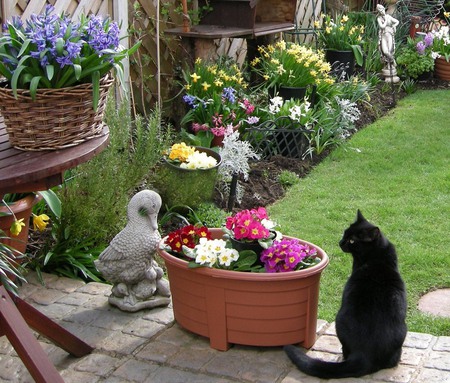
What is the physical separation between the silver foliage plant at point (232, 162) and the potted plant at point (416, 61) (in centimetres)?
431

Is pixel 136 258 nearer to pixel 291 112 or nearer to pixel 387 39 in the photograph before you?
pixel 291 112

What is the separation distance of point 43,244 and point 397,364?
7.36ft

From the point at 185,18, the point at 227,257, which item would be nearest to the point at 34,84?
the point at 227,257

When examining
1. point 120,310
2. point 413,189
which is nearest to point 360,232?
point 120,310

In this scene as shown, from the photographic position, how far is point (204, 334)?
370cm

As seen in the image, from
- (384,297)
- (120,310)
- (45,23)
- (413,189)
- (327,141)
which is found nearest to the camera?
(45,23)

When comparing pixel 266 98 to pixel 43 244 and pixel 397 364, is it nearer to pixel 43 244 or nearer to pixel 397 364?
pixel 43 244

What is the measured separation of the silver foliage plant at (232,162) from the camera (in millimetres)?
5699

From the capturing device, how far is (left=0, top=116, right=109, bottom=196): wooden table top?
271 centimetres

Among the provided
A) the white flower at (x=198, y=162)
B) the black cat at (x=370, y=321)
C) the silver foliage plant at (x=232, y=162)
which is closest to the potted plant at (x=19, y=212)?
the white flower at (x=198, y=162)

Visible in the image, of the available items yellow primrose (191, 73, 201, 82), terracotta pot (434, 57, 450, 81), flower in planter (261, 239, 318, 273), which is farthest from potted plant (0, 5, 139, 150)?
terracotta pot (434, 57, 450, 81)

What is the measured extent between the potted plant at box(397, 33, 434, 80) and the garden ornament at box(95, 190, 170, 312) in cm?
632

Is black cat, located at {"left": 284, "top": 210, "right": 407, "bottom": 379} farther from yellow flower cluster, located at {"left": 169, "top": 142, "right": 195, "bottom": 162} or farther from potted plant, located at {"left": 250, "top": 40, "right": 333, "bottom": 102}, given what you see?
potted plant, located at {"left": 250, "top": 40, "right": 333, "bottom": 102}

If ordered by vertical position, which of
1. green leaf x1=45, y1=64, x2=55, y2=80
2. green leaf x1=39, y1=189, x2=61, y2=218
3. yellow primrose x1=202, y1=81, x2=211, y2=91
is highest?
green leaf x1=45, y1=64, x2=55, y2=80
